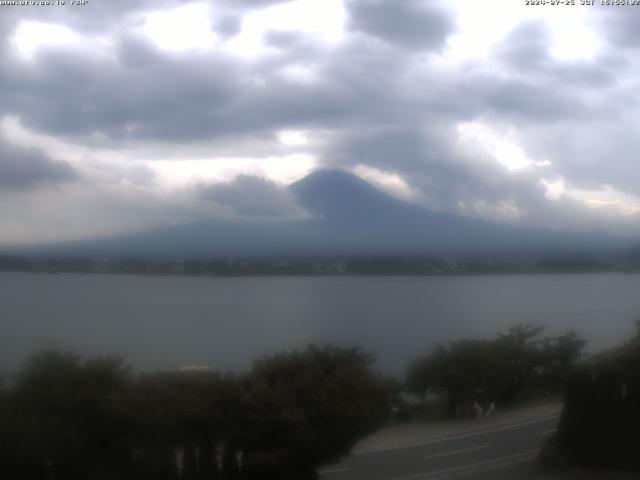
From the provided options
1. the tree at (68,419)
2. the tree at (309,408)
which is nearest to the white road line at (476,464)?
the tree at (309,408)

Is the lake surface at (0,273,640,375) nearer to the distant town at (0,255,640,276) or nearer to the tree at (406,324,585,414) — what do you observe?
the distant town at (0,255,640,276)

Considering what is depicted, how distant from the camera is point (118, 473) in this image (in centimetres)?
1003

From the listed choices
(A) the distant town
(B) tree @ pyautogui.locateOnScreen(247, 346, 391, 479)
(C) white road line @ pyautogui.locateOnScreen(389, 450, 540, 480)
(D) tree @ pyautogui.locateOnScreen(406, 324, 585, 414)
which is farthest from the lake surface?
(C) white road line @ pyautogui.locateOnScreen(389, 450, 540, 480)

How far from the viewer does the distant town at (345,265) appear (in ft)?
68.7

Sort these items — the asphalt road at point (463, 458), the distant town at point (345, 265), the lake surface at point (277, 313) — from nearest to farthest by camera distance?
the asphalt road at point (463, 458), the lake surface at point (277, 313), the distant town at point (345, 265)

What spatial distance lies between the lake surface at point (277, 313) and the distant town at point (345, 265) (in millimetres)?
652

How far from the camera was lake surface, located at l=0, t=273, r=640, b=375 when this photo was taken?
54.4 ft

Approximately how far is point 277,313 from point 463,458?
15204mm

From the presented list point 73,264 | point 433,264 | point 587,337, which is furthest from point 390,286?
point 73,264

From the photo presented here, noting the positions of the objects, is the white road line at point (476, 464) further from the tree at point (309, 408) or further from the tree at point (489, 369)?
the tree at point (489, 369)

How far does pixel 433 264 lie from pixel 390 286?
711 centimetres

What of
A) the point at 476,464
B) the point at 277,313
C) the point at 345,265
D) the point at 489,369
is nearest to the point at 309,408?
the point at 476,464

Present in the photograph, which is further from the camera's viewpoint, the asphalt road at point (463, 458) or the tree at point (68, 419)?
the asphalt road at point (463, 458)

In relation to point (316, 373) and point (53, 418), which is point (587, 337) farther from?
point (53, 418)
